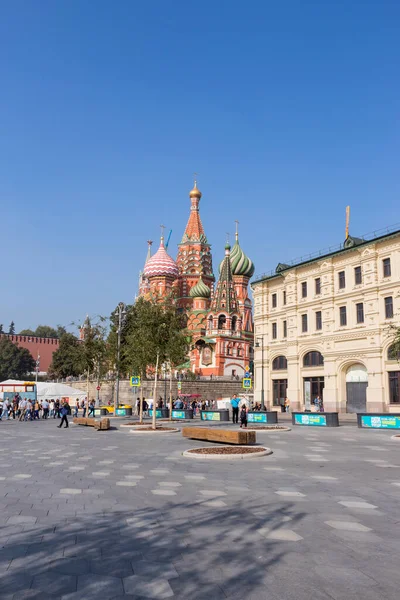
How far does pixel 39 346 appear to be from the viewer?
119125 millimetres

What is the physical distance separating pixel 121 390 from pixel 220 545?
2394 inches

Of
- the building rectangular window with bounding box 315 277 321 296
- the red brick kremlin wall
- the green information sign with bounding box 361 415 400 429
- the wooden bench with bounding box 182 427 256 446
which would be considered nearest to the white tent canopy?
the building rectangular window with bounding box 315 277 321 296

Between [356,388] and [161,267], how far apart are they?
197 ft

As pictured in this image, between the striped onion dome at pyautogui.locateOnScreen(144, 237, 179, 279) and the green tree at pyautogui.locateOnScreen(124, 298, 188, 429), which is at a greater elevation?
the striped onion dome at pyautogui.locateOnScreen(144, 237, 179, 279)

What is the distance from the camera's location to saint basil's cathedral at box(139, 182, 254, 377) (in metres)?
79.4

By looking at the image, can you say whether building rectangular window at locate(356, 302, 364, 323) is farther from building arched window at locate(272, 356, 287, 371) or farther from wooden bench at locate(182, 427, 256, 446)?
wooden bench at locate(182, 427, 256, 446)

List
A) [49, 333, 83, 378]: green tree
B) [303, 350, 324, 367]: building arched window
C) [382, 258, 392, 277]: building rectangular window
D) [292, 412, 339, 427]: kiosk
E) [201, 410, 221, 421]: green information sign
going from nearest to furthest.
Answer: [292, 412, 339, 427]: kiosk, [201, 410, 221, 421]: green information sign, [382, 258, 392, 277]: building rectangular window, [303, 350, 324, 367]: building arched window, [49, 333, 83, 378]: green tree

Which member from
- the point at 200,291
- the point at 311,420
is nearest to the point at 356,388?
the point at 311,420

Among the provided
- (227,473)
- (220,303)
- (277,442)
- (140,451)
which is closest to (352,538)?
A: (227,473)

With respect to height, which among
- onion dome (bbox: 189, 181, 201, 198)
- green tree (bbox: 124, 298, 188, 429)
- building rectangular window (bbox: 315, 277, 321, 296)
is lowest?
green tree (bbox: 124, 298, 188, 429)

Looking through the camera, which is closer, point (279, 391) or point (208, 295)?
point (279, 391)

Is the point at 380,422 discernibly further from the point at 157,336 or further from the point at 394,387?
the point at 157,336

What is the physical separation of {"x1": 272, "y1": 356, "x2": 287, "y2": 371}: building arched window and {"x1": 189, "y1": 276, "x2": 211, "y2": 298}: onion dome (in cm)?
4138

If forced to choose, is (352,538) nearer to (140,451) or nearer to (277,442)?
(140,451)
